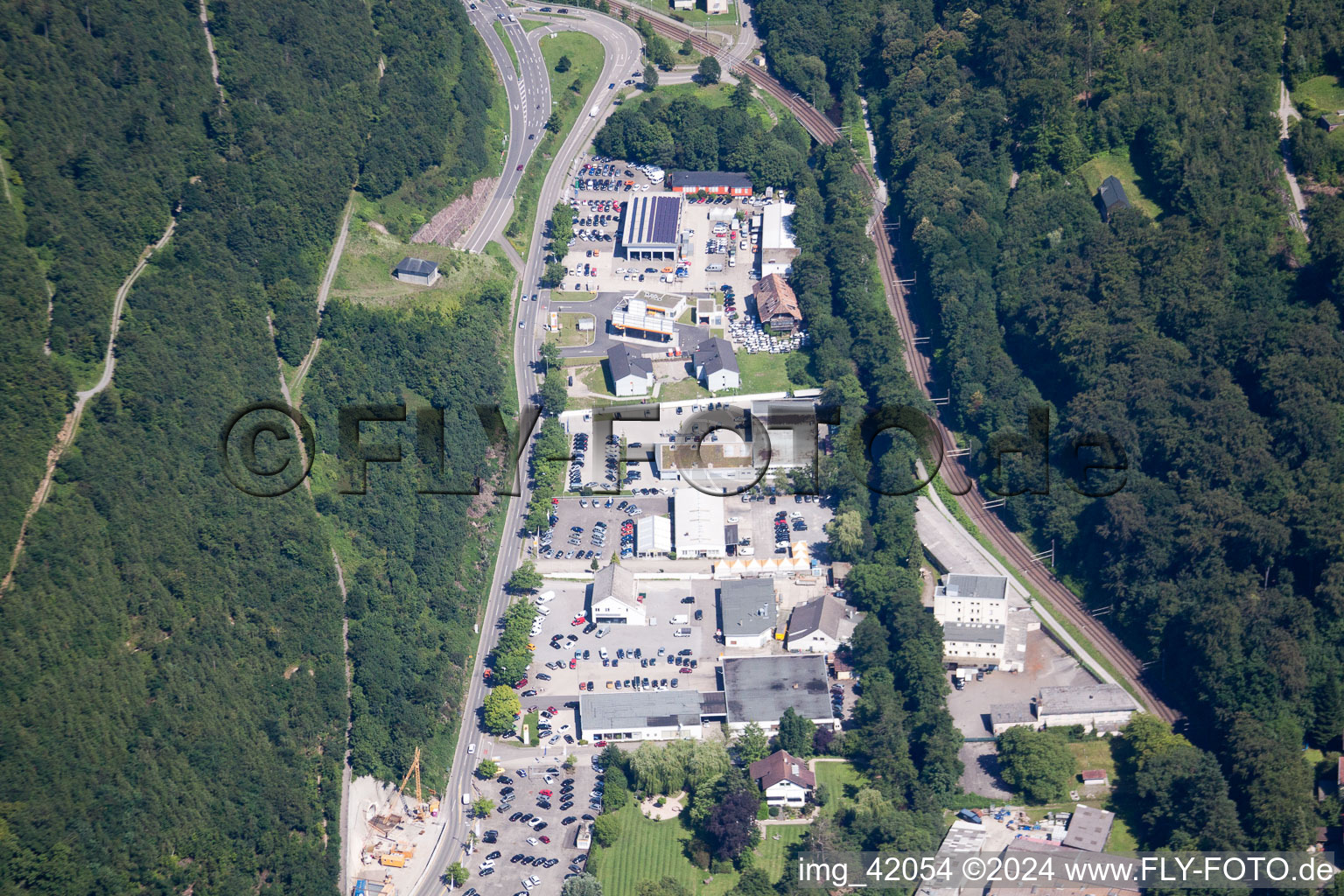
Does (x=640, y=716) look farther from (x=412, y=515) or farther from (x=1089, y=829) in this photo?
(x=1089, y=829)

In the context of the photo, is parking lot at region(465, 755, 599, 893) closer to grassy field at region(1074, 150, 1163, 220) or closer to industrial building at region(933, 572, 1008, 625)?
industrial building at region(933, 572, 1008, 625)

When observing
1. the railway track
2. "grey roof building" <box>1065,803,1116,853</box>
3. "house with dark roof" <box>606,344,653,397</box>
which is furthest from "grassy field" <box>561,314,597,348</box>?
"grey roof building" <box>1065,803,1116,853</box>

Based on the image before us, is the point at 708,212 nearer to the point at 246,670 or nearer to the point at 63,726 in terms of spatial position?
the point at 246,670

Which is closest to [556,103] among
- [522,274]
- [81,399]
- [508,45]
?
[508,45]

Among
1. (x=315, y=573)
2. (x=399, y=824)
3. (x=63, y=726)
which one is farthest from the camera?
(x=315, y=573)

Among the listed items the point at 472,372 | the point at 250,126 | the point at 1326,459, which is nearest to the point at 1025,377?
the point at 1326,459

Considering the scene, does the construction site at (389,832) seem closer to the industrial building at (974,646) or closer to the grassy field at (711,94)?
the industrial building at (974,646)

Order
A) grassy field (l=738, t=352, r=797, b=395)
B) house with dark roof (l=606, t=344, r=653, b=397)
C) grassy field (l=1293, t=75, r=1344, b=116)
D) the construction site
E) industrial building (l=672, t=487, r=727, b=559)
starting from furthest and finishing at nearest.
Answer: grassy field (l=1293, t=75, r=1344, b=116) → grassy field (l=738, t=352, r=797, b=395) → house with dark roof (l=606, t=344, r=653, b=397) → industrial building (l=672, t=487, r=727, b=559) → the construction site
